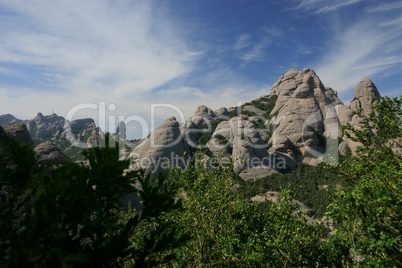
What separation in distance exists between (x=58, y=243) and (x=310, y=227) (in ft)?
22.7

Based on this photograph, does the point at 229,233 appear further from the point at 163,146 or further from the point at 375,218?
the point at 163,146

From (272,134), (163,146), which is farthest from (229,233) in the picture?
(272,134)

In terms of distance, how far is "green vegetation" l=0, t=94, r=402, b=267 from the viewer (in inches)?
82.3

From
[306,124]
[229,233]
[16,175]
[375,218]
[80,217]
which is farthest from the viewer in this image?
[306,124]

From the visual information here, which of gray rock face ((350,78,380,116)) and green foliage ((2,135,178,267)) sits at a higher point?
gray rock face ((350,78,380,116))

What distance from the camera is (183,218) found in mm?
6949

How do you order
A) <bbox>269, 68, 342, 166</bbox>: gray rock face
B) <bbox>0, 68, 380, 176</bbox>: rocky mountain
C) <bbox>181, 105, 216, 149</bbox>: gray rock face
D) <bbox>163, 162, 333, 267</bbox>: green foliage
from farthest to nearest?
<bbox>181, 105, 216, 149</bbox>: gray rock face < <bbox>269, 68, 342, 166</bbox>: gray rock face < <bbox>0, 68, 380, 176</bbox>: rocky mountain < <bbox>163, 162, 333, 267</bbox>: green foliage

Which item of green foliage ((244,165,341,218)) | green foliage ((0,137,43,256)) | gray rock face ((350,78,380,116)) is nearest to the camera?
green foliage ((0,137,43,256))

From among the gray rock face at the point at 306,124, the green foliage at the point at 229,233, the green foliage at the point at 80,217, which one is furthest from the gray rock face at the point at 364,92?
the green foliage at the point at 80,217

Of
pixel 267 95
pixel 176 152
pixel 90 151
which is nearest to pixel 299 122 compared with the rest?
pixel 176 152

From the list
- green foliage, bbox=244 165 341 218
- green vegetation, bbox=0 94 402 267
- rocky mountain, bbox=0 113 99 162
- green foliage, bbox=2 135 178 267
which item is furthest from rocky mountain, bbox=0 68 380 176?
rocky mountain, bbox=0 113 99 162

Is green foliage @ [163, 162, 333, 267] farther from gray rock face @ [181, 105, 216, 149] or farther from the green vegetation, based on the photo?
gray rock face @ [181, 105, 216, 149]

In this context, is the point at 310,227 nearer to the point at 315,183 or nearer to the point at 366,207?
the point at 366,207

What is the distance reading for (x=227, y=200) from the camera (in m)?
7.38
